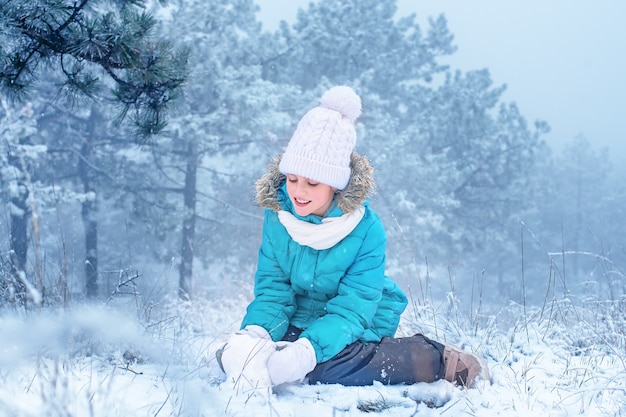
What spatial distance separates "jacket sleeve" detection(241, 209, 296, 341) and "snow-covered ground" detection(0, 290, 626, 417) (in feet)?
1.10

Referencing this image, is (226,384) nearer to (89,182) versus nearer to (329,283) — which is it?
(329,283)

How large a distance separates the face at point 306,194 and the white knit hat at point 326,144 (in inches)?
1.9

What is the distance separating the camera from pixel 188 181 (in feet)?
47.8

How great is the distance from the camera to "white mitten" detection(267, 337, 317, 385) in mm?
2227

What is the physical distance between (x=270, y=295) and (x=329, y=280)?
1.08 ft

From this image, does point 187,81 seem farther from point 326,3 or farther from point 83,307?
point 326,3

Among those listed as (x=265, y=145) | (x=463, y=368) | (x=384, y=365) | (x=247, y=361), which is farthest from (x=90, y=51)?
(x=265, y=145)

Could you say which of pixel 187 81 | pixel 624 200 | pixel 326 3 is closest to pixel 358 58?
pixel 326 3

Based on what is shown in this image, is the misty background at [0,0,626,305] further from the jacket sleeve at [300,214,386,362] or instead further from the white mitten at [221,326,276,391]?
the white mitten at [221,326,276,391]

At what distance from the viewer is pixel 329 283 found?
2744 millimetres

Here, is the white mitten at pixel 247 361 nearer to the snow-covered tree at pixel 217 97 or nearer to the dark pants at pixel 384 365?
the dark pants at pixel 384 365

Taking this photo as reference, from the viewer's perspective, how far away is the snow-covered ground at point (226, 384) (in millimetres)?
1767

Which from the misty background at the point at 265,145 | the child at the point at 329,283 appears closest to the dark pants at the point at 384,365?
the child at the point at 329,283

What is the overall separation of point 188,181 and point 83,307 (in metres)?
11.8
